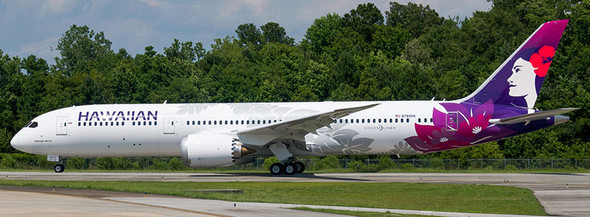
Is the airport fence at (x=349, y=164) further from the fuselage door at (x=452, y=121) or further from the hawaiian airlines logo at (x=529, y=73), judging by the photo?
the hawaiian airlines logo at (x=529, y=73)

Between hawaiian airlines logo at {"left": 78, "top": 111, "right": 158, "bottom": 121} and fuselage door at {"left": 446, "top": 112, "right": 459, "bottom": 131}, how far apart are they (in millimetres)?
12971

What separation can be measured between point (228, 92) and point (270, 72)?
444 inches

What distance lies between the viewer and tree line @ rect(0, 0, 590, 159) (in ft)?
193

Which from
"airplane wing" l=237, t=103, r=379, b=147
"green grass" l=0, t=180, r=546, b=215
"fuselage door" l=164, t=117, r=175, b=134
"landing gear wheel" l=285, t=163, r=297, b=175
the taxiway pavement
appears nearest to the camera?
the taxiway pavement

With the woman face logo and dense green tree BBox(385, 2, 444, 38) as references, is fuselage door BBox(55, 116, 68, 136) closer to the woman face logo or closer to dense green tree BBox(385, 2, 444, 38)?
the woman face logo

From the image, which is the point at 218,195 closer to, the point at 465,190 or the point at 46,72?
the point at 465,190

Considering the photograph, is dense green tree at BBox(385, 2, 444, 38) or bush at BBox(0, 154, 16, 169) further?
dense green tree at BBox(385, 2, 444, 38)

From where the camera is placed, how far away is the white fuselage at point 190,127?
114 feet

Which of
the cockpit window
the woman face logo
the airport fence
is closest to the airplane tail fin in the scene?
the woman face logo

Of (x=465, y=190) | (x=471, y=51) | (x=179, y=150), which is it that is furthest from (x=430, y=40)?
(x=465, y=190)

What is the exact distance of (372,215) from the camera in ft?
61.7

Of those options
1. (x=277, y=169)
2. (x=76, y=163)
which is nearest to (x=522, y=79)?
(x=277, y=169)

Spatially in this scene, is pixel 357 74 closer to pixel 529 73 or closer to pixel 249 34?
pixel 529 73

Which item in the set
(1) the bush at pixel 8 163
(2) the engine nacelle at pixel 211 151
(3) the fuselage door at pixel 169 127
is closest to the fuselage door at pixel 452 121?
(2) the engine nacelle at pixel 211 151
